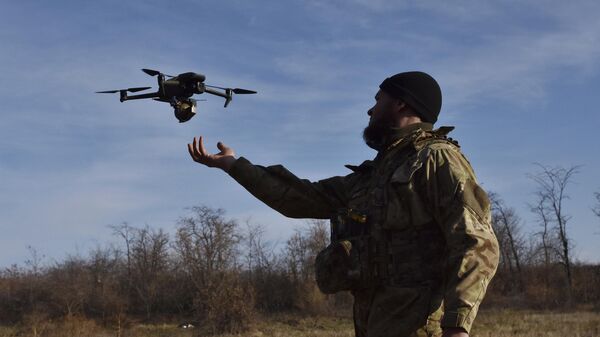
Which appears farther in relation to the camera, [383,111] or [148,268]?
[148,268]

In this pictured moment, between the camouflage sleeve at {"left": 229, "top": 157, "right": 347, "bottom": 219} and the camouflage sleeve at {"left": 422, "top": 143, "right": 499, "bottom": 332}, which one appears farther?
the camouflage sleeve at {"left": 229, "top": 157, "right": 347, "bottom": 219}

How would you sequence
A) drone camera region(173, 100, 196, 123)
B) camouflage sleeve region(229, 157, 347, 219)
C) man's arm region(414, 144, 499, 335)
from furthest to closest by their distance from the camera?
camouflage sleeve region(229, 157, 347, 219) → drone camera region(173, 100, 196, 123) → man's arm region(414, 144, 499, 335)

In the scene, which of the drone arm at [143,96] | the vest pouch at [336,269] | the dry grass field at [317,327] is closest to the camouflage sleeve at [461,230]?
the vest pouch at [336,269]

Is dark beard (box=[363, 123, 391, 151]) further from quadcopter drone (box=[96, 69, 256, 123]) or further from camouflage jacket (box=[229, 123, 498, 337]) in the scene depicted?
quadcopter drone (box=[96, 69, 256, 123])

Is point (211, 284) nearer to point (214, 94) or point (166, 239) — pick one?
point (166, 239)

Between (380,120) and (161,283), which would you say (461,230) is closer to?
(380,120)

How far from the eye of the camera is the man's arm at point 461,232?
3360 mm

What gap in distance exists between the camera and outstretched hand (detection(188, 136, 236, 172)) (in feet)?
15.1

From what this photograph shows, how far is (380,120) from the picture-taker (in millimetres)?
4230

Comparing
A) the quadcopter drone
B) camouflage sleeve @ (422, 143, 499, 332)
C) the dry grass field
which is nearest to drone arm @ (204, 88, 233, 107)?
the quadcopter drone

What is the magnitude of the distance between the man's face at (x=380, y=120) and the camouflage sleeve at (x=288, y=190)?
0.51 m

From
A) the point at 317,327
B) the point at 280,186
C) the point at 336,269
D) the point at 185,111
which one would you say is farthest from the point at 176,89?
the point at 317,327

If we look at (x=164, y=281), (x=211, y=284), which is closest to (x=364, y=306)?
(x=211, y=284)

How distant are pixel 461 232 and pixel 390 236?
1.55ft
